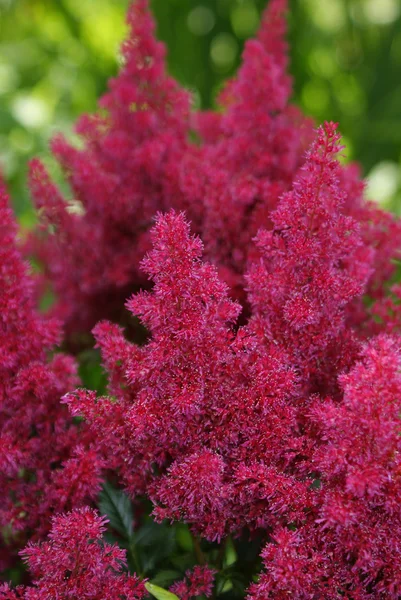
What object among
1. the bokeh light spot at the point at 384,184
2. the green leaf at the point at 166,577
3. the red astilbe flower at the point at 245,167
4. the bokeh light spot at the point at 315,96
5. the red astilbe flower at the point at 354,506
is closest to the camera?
the red astilbe flower at the point at 354,506

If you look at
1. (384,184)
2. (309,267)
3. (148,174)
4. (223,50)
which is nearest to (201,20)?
(223,50)

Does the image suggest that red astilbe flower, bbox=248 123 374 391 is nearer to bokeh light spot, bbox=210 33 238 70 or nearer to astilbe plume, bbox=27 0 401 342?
astilbe plume, bbox=27 0 401 342

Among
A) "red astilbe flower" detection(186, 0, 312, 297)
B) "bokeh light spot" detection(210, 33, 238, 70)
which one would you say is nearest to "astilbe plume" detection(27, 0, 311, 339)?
"red astilbe flower" detection(186, 0, 312, 297)

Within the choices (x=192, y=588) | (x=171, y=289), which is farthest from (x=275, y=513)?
(x=171, y=289)

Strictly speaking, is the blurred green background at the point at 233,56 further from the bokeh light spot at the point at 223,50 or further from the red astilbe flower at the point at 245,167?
the red astilbe flower at the point at 245,167

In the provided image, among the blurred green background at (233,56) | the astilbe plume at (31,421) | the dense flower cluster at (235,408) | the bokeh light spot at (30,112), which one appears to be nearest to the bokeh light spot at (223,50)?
the blurred green background at (233,56)
